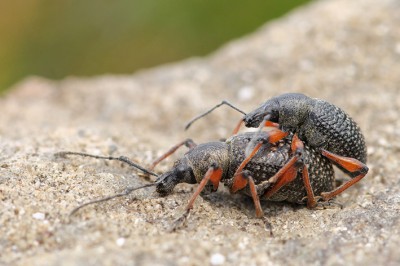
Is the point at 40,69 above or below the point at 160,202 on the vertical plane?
above

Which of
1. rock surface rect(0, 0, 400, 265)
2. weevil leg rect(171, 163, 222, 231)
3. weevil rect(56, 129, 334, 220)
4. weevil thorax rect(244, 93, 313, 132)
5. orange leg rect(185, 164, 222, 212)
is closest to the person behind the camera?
rock surface rect(0, 0, 400, 265)

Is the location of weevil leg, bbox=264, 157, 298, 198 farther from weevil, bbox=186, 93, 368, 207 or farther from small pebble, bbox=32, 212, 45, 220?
small pebble, bbox=32, 212, 45, 220

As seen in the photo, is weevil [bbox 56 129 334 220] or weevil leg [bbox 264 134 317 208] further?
weevil [bbox 56 129 334 220]

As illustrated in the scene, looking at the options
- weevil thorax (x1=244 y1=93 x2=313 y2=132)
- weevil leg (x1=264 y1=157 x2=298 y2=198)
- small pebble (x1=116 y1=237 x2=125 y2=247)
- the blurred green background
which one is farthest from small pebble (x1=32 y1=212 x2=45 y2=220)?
the blurred green background

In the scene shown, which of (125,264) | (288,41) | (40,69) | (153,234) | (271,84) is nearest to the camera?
(125,264)

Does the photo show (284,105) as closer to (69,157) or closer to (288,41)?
(69,157)

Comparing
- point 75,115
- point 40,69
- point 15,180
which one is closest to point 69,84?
point 75,115
